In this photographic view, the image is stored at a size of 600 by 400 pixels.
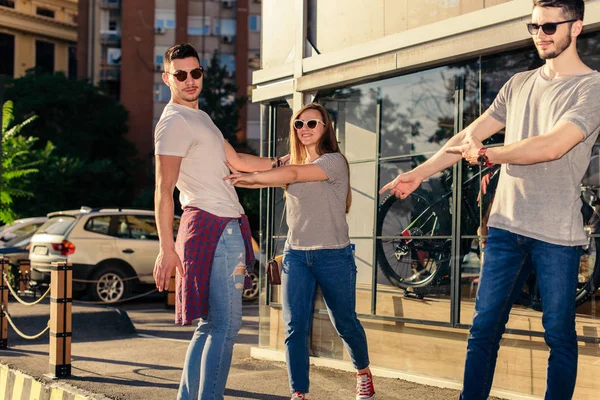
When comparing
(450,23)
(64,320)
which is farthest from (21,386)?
(450,23)

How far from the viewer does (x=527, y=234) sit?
13.9 feet

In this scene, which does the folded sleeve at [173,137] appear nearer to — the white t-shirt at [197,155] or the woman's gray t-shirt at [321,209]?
the white t-shirt at [197,155]

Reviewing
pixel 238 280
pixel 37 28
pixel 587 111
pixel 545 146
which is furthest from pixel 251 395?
pixel 37 28

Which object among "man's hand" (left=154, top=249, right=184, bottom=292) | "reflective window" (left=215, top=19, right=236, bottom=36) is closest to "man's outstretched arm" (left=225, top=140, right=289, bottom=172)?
"man's hand" (left=154, top=249, right=184, bottom=292)

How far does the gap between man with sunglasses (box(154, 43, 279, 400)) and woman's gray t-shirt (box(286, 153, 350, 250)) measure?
0.68 meters

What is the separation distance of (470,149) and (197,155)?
56.7 inches

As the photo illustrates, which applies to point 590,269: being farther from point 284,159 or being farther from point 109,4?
point 109,4

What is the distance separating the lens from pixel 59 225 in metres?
17.4

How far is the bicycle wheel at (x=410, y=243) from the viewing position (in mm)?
7500

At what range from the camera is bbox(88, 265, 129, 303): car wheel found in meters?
17.3

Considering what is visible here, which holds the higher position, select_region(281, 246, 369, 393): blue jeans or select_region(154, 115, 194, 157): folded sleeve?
select_region(154, 115, 194, 157): folded sleeve

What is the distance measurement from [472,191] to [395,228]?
0.99 meters

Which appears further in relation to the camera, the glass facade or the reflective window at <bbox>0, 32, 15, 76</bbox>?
the reflective window at <bbox>0, 32, 15, 76</bbox>

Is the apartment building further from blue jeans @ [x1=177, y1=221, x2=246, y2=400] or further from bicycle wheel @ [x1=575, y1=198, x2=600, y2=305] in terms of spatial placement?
blue jeans @ [x1=177, y1=221, x2=246, y2=400]
